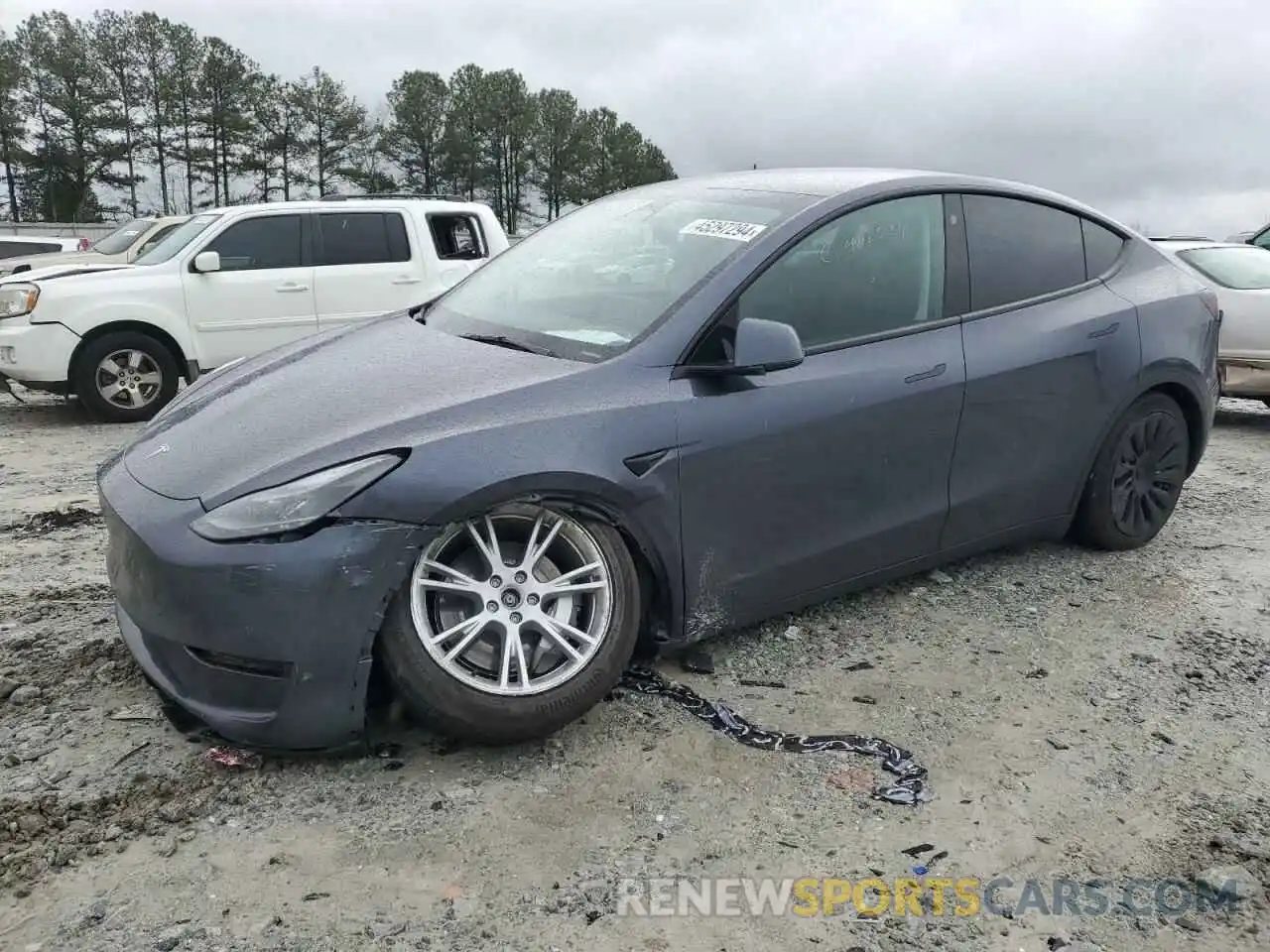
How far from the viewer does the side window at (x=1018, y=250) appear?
3.92 metres

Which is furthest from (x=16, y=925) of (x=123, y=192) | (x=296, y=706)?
(x=123, y=192)

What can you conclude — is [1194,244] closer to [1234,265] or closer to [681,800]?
[1234,265]

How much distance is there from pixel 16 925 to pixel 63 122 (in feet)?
222

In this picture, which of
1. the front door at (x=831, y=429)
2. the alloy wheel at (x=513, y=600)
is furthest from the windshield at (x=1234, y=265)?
the alloy wheel at (x=513, y=600)

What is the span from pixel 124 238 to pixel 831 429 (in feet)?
47.2

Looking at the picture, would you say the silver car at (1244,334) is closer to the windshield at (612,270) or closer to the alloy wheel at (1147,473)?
the alloy wheel at (1147,473)

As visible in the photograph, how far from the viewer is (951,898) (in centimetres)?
238

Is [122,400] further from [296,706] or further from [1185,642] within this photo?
[1185,642]

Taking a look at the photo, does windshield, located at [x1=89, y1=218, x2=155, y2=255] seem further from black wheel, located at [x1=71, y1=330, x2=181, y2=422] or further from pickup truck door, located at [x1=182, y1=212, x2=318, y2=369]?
black wheel, located at [x1=71, y1=330, x2=181, y2=422]

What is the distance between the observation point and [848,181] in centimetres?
380

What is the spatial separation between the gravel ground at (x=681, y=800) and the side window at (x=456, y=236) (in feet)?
19.9

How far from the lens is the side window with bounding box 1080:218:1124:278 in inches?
170

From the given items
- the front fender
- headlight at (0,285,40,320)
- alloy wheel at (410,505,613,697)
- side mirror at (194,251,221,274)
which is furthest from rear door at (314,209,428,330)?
alloy wheel at (410,505,613,697)

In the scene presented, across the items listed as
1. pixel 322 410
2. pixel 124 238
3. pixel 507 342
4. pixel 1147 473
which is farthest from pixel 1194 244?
pixel 124 238
